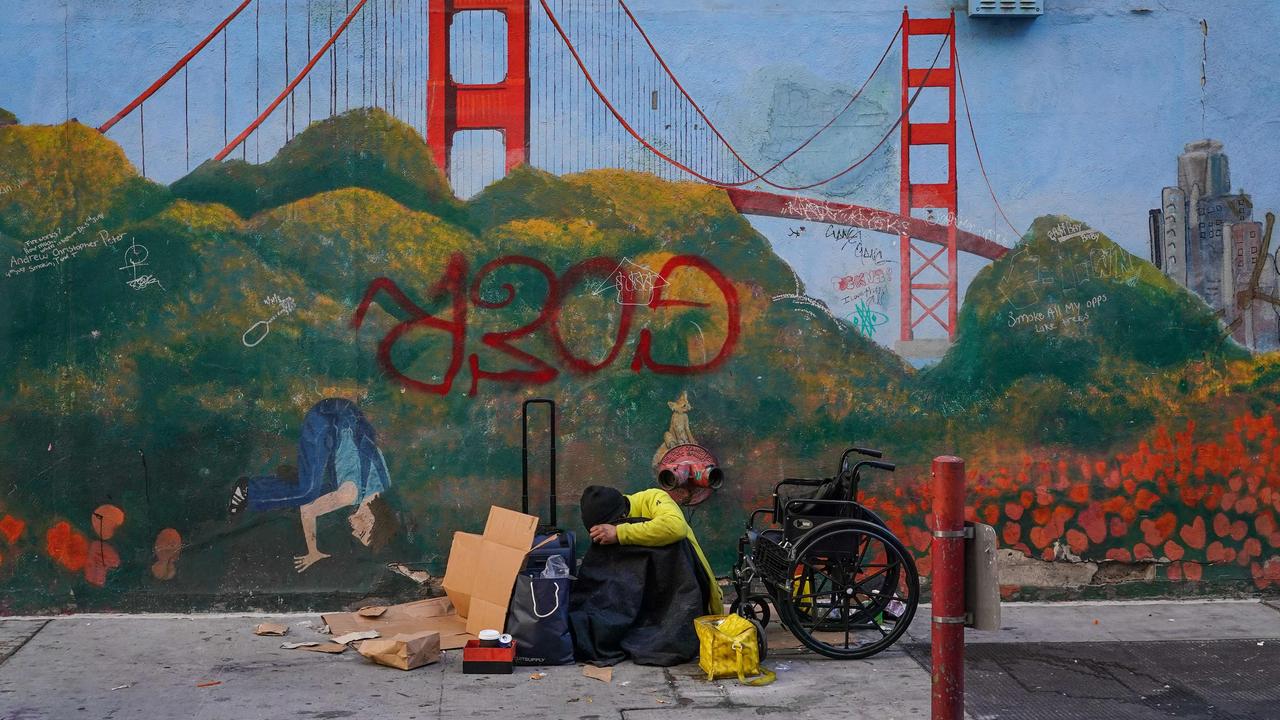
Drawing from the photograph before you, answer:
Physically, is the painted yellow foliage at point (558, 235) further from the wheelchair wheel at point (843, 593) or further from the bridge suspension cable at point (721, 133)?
the wheelchair wheel at point (843, 593)

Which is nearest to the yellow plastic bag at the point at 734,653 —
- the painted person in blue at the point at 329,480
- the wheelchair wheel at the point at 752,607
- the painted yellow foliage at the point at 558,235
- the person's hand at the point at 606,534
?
the wheelchair wheel at the point at 752,607

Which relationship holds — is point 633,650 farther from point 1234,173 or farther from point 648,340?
point 1234,173

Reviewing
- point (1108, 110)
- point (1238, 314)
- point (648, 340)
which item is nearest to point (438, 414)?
point (648, 340)

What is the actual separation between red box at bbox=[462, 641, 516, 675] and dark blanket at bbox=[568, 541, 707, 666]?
411 millimetres

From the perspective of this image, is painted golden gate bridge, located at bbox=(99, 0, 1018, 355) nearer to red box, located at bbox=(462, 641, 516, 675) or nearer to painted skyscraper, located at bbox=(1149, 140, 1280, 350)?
painted skyscraper, located at bbox=(1149, 140, 1280, 350)

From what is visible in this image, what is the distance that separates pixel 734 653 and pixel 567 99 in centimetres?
362

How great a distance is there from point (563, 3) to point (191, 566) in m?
4.23

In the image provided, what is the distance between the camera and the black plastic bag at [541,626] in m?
6.34

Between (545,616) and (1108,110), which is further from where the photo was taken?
(1108,110)

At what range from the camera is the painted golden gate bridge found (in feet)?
24.6

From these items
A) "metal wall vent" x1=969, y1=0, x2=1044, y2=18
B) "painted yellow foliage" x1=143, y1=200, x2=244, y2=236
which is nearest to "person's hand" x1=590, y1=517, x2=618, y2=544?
"painted yellow foliage" x1=143, y1=200, x2=244, y2=236

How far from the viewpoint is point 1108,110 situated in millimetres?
7828

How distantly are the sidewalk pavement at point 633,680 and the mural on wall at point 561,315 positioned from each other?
0.66 m

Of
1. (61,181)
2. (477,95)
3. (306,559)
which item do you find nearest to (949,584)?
(306,559)
